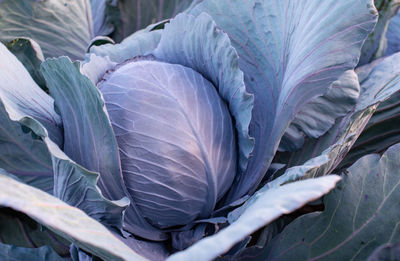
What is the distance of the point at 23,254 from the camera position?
98cm

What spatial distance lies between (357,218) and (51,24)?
112 cm

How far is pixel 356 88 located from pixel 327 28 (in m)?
0.22

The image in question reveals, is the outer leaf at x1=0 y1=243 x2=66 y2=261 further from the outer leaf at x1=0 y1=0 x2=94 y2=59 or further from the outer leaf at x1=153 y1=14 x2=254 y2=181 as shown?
the outer leaf at x1=0 y1=0 x2=94 y2=59

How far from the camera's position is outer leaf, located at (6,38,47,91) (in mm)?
1174

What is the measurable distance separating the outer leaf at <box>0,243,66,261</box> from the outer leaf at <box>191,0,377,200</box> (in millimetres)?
480

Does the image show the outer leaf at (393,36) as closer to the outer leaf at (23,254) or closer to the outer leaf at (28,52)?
the outer leaf at (28,52)

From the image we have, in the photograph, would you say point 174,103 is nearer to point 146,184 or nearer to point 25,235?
point 146,184

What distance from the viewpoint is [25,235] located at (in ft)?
3.79

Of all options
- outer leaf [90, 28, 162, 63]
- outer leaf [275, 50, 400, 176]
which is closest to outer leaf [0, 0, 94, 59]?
outer leaf [90, 28, 162, 63]

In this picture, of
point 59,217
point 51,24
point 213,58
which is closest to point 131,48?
point 213,58

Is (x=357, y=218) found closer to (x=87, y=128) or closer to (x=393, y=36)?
(x=87, y=128)

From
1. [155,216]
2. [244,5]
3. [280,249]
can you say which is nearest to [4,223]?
[155,216]

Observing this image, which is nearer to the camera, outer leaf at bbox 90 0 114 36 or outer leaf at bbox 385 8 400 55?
outer leaf at bbox 90 0 114 36

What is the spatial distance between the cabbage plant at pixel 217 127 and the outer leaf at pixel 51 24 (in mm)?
337
